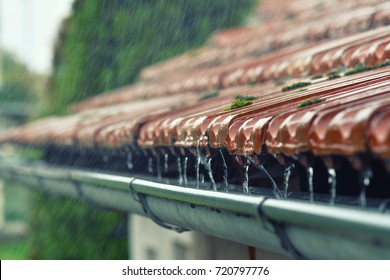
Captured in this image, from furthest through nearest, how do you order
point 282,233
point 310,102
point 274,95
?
point 274,95
point 310,102
point 282,233

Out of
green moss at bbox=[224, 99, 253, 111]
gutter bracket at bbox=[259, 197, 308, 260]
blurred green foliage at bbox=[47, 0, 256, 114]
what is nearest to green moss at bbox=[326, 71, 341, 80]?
green moss at bbox=[224, 99, 253, 111]

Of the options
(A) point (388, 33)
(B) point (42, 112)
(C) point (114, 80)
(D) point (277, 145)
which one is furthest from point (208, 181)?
(B) point (42, 112)

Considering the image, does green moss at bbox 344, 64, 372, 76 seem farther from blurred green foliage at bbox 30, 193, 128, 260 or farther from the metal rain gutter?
blurred green foliage at bbox 30, 193, 128, 260

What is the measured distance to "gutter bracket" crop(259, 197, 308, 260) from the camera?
8.46 feet

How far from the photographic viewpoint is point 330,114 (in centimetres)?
253

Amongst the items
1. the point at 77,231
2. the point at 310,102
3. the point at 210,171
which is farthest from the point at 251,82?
the point at 77,231

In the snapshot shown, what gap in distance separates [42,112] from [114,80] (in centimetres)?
185

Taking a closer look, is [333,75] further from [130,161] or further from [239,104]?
[130,161]

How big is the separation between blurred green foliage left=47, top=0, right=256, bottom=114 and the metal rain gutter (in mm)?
6449

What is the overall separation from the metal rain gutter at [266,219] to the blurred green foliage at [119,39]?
6449 mm

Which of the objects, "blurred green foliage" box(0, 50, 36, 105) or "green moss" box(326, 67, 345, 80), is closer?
"green moss" box(326, 67, 345, 80)

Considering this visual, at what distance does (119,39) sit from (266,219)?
8.60 m

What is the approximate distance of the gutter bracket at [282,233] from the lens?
102 inches

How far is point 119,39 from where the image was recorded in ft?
36.0
